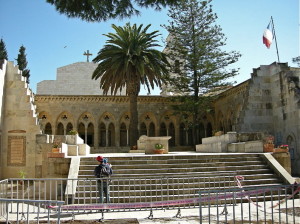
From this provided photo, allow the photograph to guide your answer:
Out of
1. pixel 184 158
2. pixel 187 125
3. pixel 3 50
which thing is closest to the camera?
pixel 184 158

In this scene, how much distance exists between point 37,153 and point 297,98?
41.8 ft

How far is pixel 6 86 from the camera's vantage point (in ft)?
53.0

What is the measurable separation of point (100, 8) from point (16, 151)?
1010 cm

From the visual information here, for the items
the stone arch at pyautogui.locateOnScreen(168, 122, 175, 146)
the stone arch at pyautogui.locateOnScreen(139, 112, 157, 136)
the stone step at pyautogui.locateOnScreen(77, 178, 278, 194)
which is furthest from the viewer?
the stone arch at pyautogui.locateOnScreen(168, 122, 175, 146)

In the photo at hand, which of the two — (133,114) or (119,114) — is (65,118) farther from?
(133,114)

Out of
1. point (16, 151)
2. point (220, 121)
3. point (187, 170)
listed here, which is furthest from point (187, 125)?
point (187, 170)

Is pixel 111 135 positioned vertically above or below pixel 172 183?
above

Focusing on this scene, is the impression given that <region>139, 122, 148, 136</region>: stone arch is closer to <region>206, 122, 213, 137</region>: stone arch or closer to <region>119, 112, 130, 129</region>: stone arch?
<region>119, 112, 130, 129</region>: stone arch

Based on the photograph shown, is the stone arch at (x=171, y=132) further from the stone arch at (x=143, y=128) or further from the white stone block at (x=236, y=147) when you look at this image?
the white stone block at (x=236, y=147)

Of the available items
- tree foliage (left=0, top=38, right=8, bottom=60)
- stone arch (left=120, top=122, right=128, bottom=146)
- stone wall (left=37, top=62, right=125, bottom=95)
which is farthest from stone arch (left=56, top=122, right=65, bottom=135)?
tree foliage (left=0, top=38, right=8, bottom=60)

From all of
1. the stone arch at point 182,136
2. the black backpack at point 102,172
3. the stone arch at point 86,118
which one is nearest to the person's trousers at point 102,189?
the black backpack at point 102,172

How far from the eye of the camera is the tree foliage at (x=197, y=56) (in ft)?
78.5

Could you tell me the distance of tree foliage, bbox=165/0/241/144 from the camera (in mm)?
23922

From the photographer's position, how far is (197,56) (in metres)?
23.8
